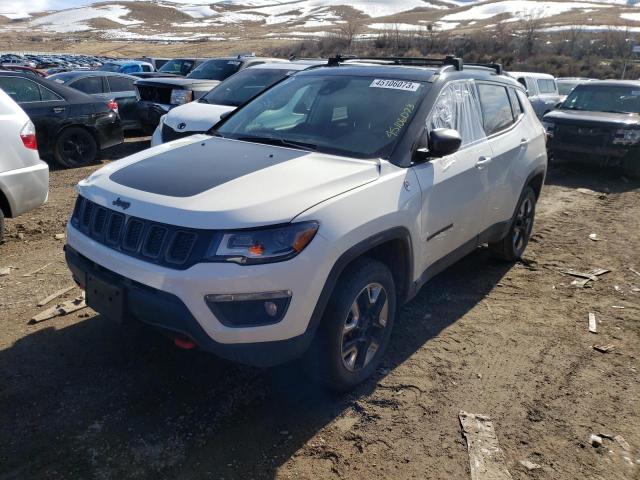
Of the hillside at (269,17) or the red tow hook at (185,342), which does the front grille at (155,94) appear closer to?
the red tow hook at (185,342)

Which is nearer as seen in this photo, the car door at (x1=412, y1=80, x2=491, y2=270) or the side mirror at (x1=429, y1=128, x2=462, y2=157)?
the side mirror at (x1=429, y1=128, x2=462, y2=157)

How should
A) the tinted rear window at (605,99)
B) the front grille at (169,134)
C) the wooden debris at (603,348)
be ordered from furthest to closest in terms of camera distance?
the tinted rear window at (605,99) < the front grille at (169,134) < the wooden debris at (603,348)

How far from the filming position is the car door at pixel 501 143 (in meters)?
4.40

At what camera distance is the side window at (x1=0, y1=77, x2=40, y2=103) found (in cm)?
816

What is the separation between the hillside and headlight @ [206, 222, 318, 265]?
84.9 m

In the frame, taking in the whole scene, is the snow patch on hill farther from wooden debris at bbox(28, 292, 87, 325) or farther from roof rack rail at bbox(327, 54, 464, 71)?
wooden debris at bbox(28, 292, 87, 325)

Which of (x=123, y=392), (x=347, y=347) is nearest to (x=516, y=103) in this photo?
(x=347, y=347)

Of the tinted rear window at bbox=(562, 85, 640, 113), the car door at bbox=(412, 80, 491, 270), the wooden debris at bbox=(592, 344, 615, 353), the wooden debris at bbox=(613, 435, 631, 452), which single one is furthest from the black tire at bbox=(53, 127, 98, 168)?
the tinted rear window at bbox=(562, 85, 640, 113)

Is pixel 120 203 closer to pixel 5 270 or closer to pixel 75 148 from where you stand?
pixel 5 270

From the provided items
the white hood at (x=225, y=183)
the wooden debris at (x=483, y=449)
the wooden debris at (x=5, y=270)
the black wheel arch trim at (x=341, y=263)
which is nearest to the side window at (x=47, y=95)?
the wooden debris at (x=5, y=270)

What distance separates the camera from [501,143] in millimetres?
4535

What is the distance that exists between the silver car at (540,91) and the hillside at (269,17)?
70128mm

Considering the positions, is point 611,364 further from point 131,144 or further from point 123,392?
point 131,144

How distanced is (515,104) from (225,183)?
129 inches
